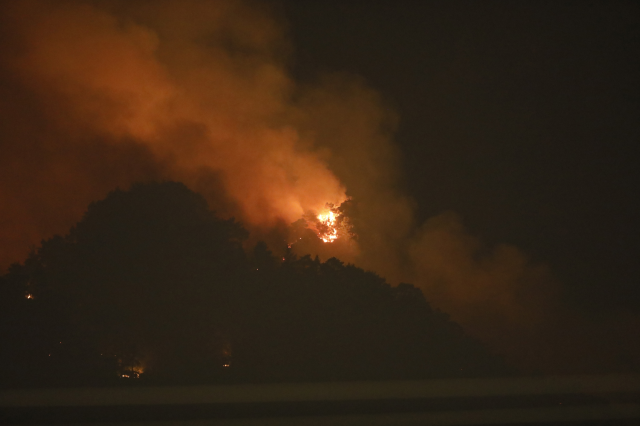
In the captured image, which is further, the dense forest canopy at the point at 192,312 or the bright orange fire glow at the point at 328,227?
the bright orange fire glow at the point at 328,227

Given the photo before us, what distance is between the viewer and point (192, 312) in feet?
24.9

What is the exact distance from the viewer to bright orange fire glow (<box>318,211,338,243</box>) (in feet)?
43.5

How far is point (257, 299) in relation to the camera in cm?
795

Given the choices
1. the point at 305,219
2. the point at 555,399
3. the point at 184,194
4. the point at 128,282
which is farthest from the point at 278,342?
the point at 305,219

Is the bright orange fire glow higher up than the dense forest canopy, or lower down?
higher up

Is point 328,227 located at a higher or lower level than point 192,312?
higher

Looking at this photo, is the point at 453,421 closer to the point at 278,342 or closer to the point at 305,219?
the point at 278,342

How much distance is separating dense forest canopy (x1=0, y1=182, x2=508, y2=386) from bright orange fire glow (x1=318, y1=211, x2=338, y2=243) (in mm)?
4266

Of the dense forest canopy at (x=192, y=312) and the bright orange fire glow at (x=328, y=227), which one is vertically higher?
the bright orange fire glow at (x=328, y=227)

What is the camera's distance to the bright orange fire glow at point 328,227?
43.5ft

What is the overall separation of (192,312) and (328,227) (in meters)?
6.41

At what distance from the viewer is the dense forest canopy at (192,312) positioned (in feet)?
22.2

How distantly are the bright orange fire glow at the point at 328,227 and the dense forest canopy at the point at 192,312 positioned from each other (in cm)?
427

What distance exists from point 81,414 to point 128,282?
4735mm
